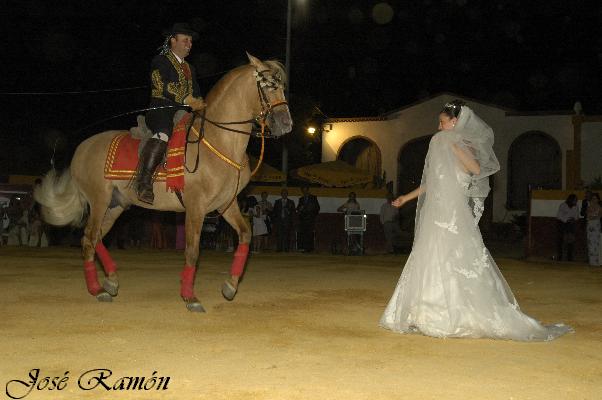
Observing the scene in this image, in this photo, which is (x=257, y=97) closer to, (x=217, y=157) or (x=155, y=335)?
(x=217, y=157)

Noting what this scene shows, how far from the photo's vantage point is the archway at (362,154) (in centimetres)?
3241

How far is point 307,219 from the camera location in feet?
71.1

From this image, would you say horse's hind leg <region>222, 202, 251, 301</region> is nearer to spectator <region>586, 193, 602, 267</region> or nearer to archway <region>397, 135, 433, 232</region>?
spectator <region>586, 193, 602, 267</region>

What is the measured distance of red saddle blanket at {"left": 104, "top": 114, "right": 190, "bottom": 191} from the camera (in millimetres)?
9195

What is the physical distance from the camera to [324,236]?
74.2ft

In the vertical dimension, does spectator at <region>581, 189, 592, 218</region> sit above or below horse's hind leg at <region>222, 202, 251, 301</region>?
above

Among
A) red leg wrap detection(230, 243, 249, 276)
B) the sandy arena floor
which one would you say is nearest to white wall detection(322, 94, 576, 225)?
the sandy arena floor

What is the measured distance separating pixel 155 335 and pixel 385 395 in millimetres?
2849

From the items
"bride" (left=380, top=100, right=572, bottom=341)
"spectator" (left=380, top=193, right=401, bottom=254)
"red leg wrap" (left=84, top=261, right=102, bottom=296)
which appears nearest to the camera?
"bride" (left=380, top=100, right=572, bottom=341)

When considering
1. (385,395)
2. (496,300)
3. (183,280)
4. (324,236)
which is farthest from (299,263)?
(385,395)

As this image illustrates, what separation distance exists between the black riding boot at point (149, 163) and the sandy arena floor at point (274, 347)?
1.41 metres

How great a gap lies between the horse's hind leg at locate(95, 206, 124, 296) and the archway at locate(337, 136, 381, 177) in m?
22.4

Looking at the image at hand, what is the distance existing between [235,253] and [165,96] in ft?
7.06

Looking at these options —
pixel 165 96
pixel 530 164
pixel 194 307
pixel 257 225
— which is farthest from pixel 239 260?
pixel 530 164
